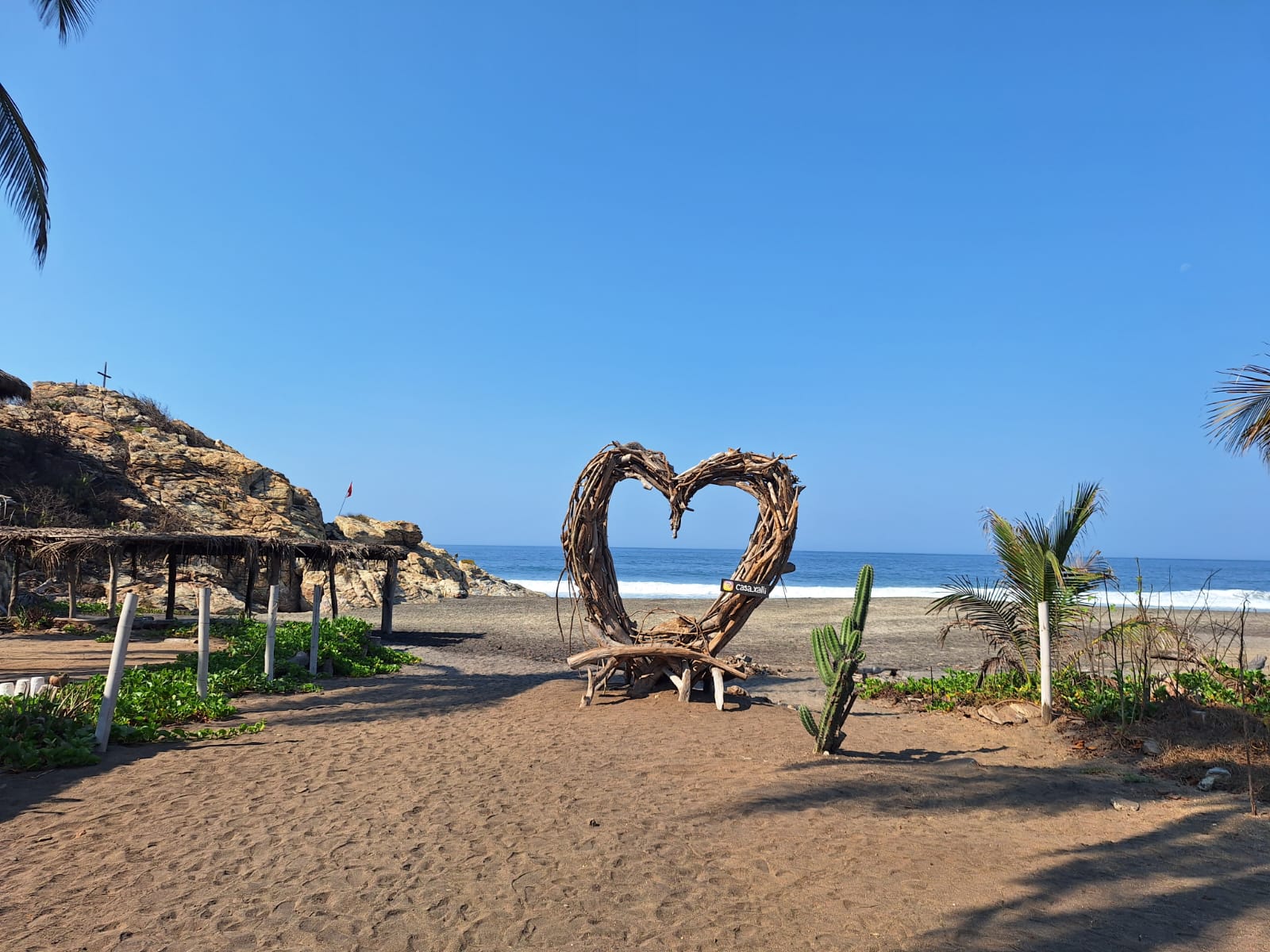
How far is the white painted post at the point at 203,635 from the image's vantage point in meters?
8.67

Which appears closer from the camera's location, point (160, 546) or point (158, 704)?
point (158, 704)

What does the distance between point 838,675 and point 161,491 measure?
30217 millimetres

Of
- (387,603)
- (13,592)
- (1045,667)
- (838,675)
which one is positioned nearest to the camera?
(838,675)

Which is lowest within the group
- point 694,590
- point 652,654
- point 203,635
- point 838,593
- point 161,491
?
point 694,590

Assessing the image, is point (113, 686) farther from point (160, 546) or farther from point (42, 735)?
point (160, 546)

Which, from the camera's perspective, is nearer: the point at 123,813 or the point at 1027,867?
the point at 1027,867

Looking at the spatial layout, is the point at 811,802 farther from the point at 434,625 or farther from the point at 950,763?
the point at 434,625

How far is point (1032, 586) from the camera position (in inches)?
377

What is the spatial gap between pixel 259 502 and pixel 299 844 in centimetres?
2962

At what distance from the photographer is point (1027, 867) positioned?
4855 mm

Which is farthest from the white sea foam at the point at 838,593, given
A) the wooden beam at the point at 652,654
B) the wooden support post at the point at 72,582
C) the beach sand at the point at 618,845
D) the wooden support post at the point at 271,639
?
the beach sand at the point at 618,845

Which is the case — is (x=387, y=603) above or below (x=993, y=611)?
below

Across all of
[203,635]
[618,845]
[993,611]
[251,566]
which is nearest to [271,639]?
[203,635]

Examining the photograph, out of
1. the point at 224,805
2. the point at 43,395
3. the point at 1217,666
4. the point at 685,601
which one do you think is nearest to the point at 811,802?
the point at 224,805
